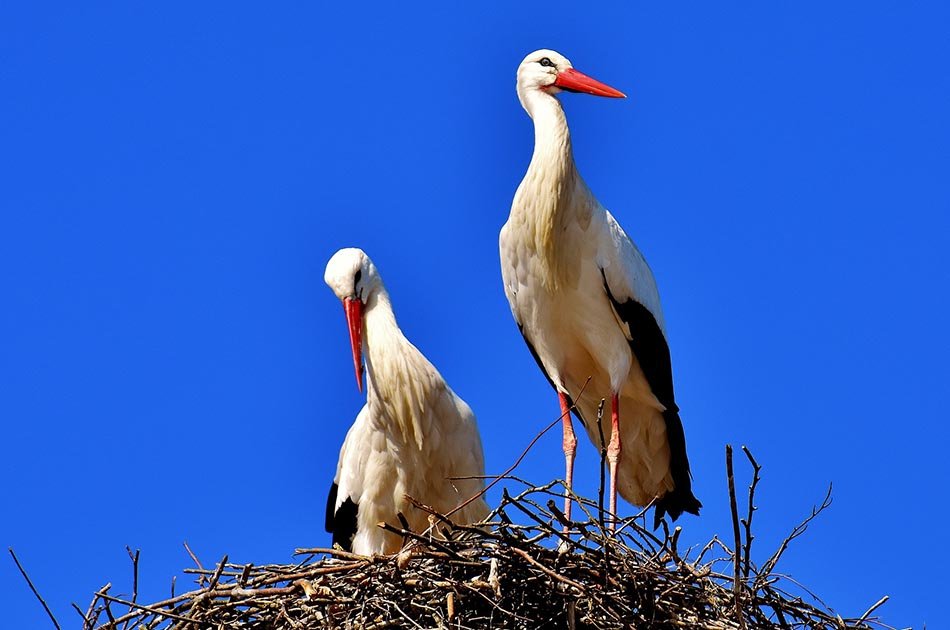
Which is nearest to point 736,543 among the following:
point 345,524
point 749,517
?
point 749,517

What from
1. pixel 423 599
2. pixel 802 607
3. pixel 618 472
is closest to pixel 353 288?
pixel 618 472

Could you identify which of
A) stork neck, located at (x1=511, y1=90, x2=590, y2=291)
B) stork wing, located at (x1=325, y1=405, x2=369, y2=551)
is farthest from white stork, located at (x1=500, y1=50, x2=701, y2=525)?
stork wing, located at (x1=325, y1=405, x2=369, y2=551)

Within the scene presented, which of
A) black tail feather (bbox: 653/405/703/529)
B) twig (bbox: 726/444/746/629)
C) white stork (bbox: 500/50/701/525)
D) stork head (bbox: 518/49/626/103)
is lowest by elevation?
twig (bbox: 726/444/746/629)

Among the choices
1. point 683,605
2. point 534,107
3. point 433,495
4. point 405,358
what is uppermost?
point 534,107

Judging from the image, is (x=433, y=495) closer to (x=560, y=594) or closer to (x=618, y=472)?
(x=618, y=472)

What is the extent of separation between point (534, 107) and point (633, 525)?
7.26 feet

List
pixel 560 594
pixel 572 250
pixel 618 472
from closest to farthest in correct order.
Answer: pixel 560 594
pixel 572 250
pixel 618 472

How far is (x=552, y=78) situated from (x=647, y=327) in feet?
3.30

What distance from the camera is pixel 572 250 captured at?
21.5ft

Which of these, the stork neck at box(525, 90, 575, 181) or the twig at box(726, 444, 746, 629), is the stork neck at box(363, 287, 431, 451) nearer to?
the stork neck at box(525, 90, 575, 181)

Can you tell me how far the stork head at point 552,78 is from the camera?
6781mm

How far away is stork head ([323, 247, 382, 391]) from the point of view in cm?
672

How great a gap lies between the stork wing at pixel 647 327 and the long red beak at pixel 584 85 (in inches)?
18.0

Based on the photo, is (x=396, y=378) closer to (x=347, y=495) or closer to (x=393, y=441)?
(x=393, y=441)
